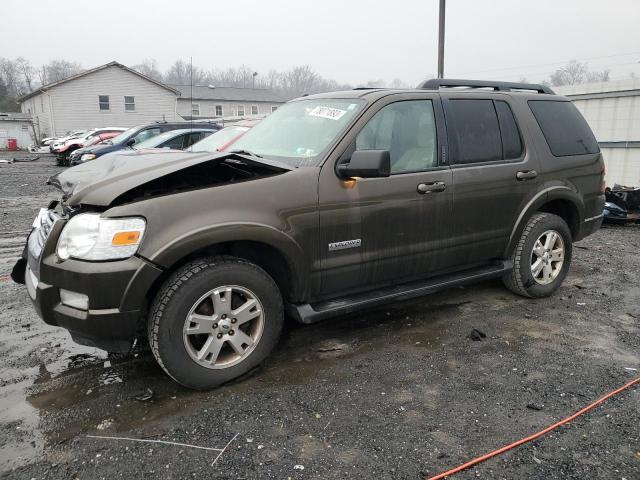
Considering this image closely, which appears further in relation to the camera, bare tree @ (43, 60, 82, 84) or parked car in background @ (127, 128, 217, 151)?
bare tree @ (43, 60, 82, 84)

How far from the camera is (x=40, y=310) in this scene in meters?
3.01

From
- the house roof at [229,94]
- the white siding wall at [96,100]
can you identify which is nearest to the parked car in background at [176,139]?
the white siding wall at [96,100]

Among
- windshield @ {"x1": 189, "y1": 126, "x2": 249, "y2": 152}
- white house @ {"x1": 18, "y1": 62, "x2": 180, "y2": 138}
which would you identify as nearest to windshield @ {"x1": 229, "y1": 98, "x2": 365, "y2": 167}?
windshield @ {"x1": 189, "y1": 126, "x2": 249, "y2": 152}

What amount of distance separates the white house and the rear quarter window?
38733 millimetres

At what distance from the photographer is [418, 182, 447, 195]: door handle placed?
12.7ft

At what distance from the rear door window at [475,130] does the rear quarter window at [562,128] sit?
2.08 ft

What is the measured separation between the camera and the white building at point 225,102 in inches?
2025

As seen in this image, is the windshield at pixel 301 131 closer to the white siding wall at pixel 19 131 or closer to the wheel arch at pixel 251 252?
the wheel arch at pixel 251 252

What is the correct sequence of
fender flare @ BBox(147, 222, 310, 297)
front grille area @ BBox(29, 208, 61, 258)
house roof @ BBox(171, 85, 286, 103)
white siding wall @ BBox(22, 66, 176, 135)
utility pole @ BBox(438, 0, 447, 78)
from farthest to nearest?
house roof @ BBox(171, 85, 286, 103)
white siding wall @ BBox(22, 66, 176, 135)
utility pole @ BBox(438, 0, 447, 78)
front grille area @ BBox(29, 208, 61, 258)
fender flare @ BBox(147, 222, 310, 297)

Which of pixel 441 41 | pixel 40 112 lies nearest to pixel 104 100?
pixel 40 112

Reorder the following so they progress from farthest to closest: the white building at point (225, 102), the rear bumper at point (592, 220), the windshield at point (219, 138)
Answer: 1. the white building at point (225, 102)
2. the windshield at point (219, 138)
3. the rear bumper at point (592, 220)

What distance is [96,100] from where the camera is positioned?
126 ft

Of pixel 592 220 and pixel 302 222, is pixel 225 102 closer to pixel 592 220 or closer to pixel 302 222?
pixel 592 220

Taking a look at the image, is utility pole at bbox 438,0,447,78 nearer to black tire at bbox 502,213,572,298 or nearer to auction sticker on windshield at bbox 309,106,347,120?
black tire at bbox 502,213,572,298
